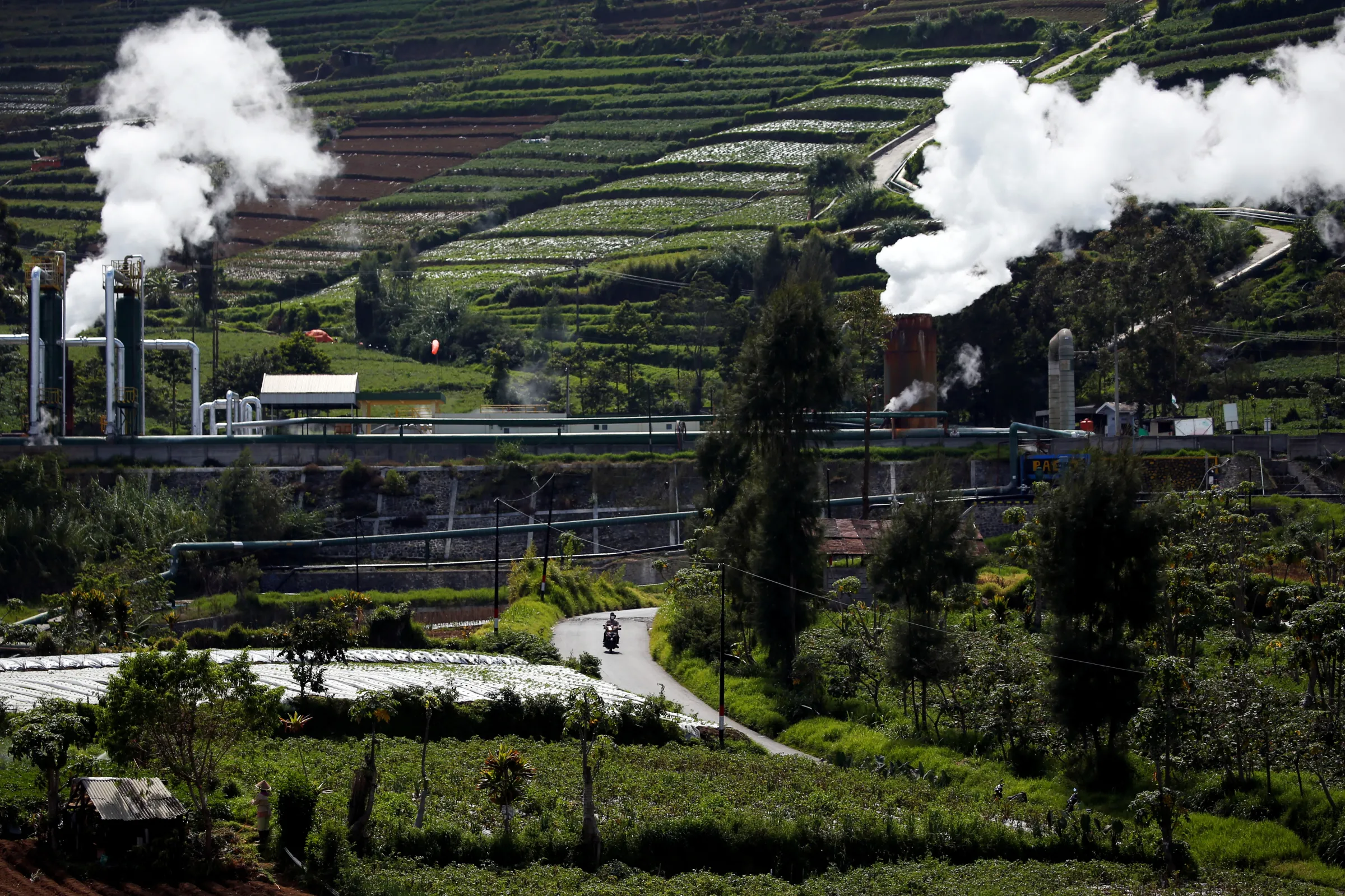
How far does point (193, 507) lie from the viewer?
68.3 metres

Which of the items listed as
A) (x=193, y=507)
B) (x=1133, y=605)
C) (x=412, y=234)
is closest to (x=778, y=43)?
(x=412, y=234)

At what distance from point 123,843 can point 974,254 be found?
65576 mm

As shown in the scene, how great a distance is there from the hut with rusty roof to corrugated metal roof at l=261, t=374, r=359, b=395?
A: 2167 inches

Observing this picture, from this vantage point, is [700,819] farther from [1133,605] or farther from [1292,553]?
[1292,553]

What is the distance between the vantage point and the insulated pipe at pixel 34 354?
237ft

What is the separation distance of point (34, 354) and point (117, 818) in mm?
52276

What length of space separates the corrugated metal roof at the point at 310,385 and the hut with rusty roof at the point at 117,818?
181ft

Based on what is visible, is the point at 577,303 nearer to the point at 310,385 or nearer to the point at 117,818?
the point at 310,385

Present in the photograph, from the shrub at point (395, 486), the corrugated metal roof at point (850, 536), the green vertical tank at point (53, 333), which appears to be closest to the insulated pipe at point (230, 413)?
the green vertical tank at point (53, 333)

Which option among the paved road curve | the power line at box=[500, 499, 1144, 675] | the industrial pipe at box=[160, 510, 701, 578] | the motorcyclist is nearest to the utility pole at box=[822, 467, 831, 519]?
the industrial pipe at box=[160, 510, 701, 578]

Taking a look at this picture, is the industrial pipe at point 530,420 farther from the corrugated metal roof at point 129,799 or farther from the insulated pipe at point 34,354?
the corrugated metal roof at point 129,799

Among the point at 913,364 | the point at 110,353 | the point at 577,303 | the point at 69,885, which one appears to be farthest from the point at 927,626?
the point at 577,303

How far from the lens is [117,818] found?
2675 centimetres

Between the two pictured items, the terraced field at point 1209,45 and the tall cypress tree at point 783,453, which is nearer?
the tall cypress tree at point 783,453
